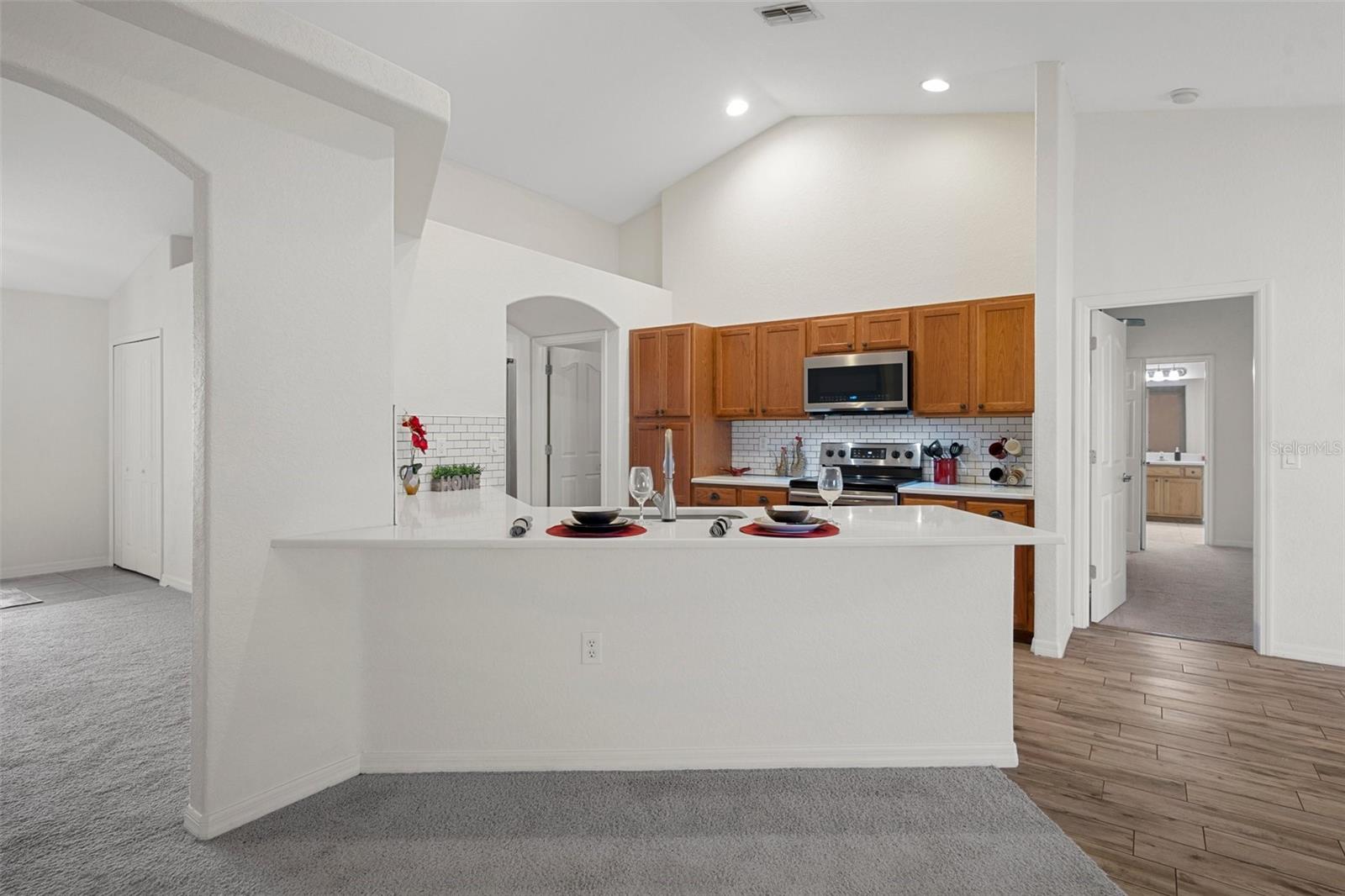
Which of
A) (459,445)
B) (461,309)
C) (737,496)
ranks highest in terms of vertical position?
(461,309)

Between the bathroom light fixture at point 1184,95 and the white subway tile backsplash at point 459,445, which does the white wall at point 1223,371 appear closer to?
the bathroom light fixture at point 1184,95

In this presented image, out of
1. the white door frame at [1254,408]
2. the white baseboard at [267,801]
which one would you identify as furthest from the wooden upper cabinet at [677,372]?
the white baseboard at [267,801]

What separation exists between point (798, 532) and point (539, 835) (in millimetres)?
1292

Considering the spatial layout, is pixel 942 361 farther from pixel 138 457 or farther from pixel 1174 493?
pixel 1174 493

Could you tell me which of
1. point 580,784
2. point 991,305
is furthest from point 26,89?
point 991,305

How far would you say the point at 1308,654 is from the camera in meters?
4.15

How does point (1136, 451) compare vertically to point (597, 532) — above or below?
above

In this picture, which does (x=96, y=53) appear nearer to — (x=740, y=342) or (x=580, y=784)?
(x=580, y=784)

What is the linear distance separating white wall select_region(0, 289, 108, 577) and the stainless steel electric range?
248 inches

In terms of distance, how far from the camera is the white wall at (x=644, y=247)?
23.2 feet

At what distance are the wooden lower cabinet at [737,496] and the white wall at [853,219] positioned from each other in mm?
1537

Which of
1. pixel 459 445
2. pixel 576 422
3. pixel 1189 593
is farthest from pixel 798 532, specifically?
pixel 1189 593

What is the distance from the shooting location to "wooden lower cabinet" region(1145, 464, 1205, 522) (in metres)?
10.1

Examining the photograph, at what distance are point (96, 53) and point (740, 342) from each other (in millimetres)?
4535
